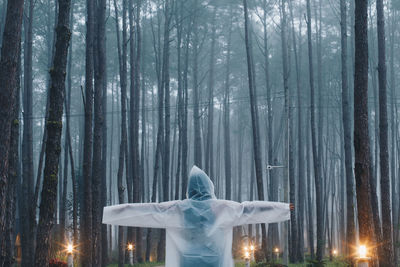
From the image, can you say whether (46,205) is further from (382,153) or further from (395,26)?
(395,26)

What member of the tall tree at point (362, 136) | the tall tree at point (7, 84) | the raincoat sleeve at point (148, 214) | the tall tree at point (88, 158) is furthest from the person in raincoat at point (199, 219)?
the tall tree at point (88, 158)

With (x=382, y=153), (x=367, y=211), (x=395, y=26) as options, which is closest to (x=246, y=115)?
(x=395, y=26)

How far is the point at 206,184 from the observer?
19.3 feet

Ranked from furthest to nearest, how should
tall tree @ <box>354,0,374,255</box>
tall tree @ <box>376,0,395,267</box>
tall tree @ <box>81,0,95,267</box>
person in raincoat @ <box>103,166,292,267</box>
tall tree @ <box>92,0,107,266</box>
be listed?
1. tall tree @ <box>92,0,107,266</box>
2. tall tree @ <box>81,0,95,267</box>
3. tall tree @ <box>376,0,395,267</box>
4. tall tree @ <box>354,0,374,255</box>
5. person in raincoat @ <box>103,166,292,267</box>

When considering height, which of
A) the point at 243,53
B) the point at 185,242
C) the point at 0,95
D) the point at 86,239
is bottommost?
the point at 86,239

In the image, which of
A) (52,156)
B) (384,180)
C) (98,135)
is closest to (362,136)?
(384,180)

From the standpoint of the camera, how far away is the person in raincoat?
5.72 meters

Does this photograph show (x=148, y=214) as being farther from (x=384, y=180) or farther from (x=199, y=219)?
(x=384, y=180)

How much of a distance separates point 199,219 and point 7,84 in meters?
5.27

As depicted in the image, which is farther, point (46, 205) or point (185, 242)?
point (46, 205)

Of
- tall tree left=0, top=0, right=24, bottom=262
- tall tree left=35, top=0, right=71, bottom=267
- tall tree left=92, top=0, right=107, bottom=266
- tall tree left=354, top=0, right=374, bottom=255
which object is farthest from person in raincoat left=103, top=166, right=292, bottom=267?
tall tree left=92, top=0, right=107, bottom=266

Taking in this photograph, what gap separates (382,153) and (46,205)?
8978mm

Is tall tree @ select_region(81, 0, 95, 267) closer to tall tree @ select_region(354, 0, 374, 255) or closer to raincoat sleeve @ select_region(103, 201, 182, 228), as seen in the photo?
tall tree @ select_region(354, 0, 374, 255)

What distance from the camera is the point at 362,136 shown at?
10117 millimetres
